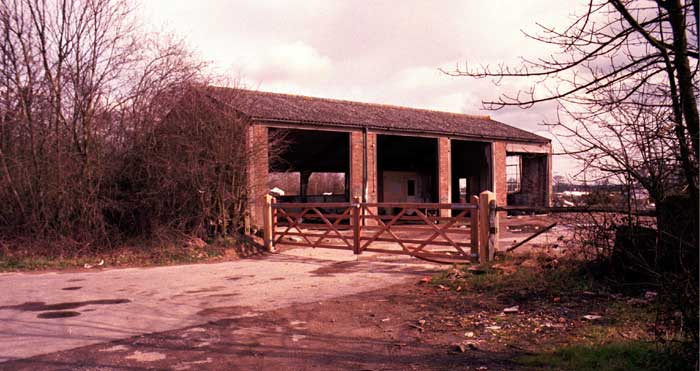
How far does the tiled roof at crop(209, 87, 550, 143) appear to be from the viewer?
17.1 m

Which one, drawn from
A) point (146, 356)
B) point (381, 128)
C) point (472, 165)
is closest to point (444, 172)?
point (381, 128)

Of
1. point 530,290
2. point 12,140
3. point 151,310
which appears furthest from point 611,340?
point 12,140

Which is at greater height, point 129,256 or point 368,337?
point 129,256

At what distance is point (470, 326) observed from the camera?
5855 mm

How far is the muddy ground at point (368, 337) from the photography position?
469 cm

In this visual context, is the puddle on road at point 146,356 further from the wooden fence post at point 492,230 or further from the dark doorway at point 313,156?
the dark doorway at point 313,156

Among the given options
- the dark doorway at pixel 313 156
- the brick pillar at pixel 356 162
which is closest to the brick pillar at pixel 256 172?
the dark doorway at pixel 313 156

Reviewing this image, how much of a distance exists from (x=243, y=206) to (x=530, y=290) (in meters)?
9.27

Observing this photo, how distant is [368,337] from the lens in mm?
5512

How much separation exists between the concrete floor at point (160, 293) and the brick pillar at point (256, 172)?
2731mm

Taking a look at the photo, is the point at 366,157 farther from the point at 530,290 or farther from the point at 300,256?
the point at 530,290

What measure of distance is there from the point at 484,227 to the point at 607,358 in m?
5.57

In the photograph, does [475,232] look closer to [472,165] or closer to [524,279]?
[524,279]

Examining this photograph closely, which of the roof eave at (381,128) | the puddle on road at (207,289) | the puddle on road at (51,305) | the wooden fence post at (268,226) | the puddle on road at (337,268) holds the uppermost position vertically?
the roof eave at (381,128)
